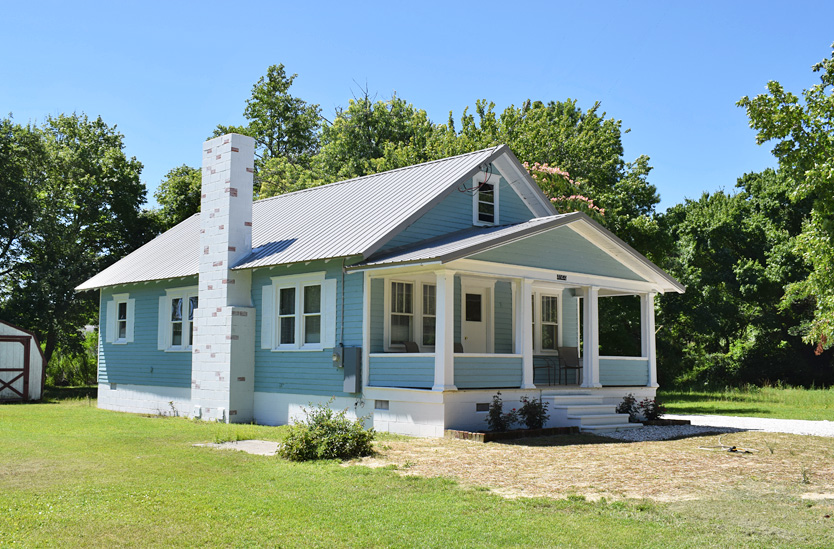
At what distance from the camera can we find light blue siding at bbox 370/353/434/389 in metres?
14.8

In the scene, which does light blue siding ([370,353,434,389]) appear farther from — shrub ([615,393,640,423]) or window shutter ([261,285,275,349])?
shrub ([615,393,640,423])

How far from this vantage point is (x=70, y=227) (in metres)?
34.2

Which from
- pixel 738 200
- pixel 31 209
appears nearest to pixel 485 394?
pixel 31 209

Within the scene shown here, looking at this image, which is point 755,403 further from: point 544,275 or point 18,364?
point 18,364

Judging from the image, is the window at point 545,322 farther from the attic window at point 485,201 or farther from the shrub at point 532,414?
the shrub at point 532,414

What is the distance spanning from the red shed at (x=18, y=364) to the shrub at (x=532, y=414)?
18.3 m

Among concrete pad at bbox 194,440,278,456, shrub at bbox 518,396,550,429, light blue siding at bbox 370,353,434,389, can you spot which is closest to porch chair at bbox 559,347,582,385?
shrub at bbox 518,396,550,429

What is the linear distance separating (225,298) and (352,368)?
165 inches

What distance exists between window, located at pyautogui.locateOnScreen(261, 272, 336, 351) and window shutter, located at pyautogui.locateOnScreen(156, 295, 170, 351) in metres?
4.42

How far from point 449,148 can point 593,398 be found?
1639cm

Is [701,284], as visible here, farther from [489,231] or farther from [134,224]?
[134,224]

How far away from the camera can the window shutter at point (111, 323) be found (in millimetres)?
23750

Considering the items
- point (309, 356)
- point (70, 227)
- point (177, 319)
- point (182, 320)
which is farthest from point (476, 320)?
point (70, 227)

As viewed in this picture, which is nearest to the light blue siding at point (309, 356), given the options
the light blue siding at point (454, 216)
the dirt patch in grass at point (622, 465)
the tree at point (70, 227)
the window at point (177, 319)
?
the light blue siding at point (454, 216)
